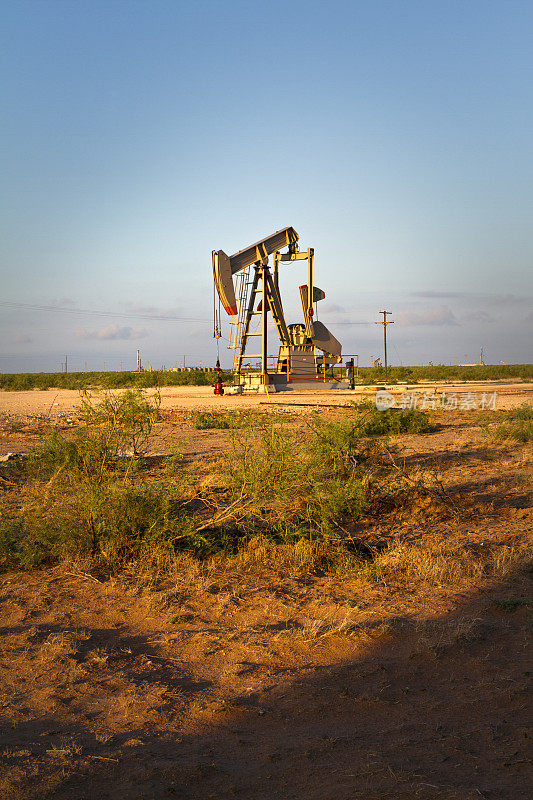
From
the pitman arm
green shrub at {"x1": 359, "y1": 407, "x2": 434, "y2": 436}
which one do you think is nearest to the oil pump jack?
the pitman arm

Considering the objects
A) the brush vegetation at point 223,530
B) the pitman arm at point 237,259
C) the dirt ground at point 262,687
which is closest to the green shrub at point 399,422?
the brush vegetation at point 223,530

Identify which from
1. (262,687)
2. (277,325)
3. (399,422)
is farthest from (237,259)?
(262,687)

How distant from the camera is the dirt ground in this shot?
2535 millimetres

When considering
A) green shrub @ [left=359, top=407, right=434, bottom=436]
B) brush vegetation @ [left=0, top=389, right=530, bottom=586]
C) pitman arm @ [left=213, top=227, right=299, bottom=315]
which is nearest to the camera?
brush vegetation @ [left=0, top=389, right=530, bottom=586]

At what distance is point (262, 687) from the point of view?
3.42 meters

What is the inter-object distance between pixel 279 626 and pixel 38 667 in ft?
5.24

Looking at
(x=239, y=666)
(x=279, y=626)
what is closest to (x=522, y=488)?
(x=279, y=626)

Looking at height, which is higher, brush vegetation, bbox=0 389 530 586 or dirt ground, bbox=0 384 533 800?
brush vegetation, bbox=0 389 530 586

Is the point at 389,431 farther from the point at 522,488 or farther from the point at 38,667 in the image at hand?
the point at 38,667

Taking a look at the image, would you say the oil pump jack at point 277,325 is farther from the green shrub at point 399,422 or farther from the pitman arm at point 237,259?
the green shrub at point 399,422

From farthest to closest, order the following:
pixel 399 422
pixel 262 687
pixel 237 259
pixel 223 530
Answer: pixel 237 259, pixel 399 422, pixel 223 530, pixel 262 687

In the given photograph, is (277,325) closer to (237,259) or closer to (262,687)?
(237,259)

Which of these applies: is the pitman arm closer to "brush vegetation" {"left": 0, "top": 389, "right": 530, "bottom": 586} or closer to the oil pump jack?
the oil pump jack

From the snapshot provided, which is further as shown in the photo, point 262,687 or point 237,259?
point 237,259
